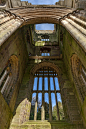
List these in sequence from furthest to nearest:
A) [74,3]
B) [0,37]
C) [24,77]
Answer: [74,3]
[24,77]
[0,37]

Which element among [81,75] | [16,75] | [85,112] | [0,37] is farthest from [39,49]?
[85,112]

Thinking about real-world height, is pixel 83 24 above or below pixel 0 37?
above

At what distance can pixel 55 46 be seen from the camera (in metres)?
12.7

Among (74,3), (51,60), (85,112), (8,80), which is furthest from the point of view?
(51,60)

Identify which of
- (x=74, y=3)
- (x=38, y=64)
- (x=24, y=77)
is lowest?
(x=24, y=77)

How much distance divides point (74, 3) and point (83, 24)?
5629mm

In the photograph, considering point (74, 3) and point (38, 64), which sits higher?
point (74, 3)

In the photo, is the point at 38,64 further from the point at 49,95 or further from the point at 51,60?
the point at 49,95

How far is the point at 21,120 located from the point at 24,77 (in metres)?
3.89

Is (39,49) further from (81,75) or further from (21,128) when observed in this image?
(21,128)

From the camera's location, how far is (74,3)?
907 cm

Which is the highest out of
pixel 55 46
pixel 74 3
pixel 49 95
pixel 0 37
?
pixel 74 3

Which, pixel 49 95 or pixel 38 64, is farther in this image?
pixel 38 64

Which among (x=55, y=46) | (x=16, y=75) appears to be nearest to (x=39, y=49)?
(x=55, y=46)
